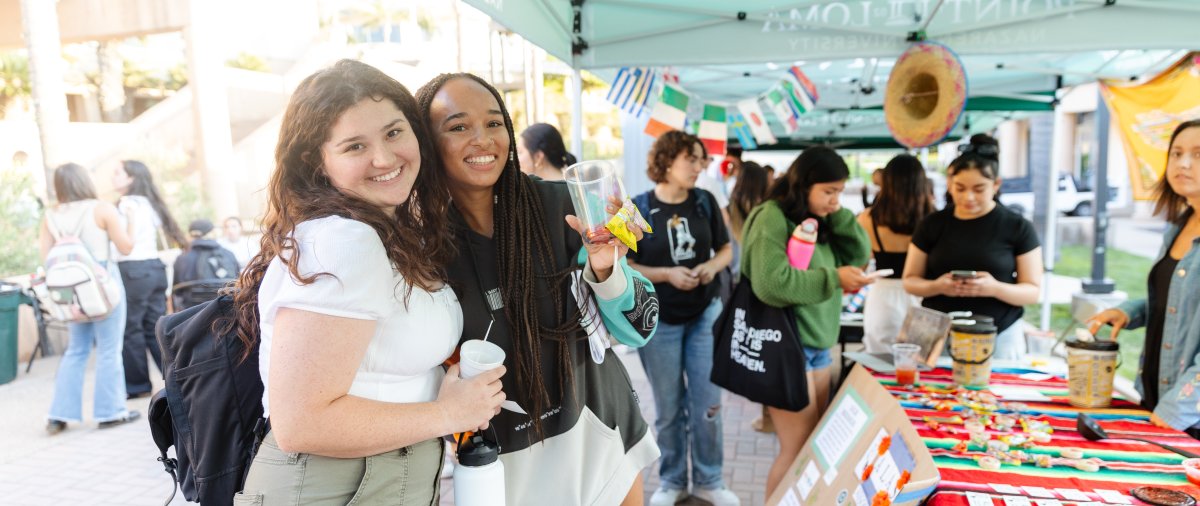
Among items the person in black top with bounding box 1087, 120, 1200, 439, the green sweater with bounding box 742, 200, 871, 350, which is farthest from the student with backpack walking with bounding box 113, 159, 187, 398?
the person in black top with bounding box 1087, 120, 1200, 439

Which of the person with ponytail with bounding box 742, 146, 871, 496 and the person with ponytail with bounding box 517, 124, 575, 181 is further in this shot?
the person with ponytail with bounding box 517, 124, 575, 181

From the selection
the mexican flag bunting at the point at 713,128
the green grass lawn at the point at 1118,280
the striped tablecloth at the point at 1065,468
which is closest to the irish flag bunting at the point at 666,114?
the mexican flag bunting at the point at 713,128

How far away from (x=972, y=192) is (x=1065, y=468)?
1613 mm

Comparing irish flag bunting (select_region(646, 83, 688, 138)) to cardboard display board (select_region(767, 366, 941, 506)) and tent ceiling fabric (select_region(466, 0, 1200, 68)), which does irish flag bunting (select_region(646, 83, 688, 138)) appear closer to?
tent ceiling fabric (select_region(466, 0, 1200, 68))

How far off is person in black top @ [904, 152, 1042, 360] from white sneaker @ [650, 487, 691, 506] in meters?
1.47

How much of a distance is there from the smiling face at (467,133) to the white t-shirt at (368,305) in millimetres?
299

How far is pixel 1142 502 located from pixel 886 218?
9.26 ft

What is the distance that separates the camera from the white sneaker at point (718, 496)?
3.17 meters

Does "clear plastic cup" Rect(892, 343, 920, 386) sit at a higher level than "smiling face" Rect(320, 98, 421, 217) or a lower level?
lower

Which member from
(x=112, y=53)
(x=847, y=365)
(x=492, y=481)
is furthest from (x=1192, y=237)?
(x=112, y=53)

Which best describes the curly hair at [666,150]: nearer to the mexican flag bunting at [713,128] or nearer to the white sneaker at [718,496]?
the white sneaker at [718,496]

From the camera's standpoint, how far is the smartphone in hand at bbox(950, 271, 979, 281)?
2.83 metres

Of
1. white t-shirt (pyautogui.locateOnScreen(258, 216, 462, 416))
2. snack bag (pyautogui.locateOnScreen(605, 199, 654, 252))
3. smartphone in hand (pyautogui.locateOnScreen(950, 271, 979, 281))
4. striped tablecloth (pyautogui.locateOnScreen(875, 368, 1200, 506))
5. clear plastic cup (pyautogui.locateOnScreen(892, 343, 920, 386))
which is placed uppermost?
snack bag (pyautogui.locateOnScreen(605, 199, 654, 252))

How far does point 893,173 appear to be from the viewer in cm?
407
